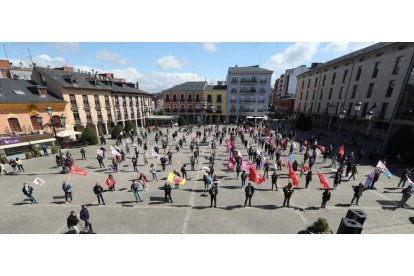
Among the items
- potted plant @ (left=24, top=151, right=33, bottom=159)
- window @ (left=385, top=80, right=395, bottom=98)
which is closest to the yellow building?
window @ (left=385, top=80, right=395, bottom=98)

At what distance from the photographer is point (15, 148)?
69.2 feet

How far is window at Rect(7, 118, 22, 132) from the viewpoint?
21442 mm

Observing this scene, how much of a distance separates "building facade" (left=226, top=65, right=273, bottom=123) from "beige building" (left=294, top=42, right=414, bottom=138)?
10417 millimetres

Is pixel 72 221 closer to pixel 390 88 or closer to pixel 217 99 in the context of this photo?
pixel 390 88

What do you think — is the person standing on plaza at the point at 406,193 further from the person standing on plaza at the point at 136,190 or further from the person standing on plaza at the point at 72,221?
the person standing on plaza at the point at 72,221

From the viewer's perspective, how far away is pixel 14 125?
21.7 meters

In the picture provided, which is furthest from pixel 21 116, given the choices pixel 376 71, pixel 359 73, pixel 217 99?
pixel 359 73

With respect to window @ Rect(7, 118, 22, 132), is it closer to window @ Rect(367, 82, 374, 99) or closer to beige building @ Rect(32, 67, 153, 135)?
beige building @ Rect(32, 67, 153, 135)

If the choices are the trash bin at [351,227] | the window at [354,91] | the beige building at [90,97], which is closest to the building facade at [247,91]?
the window at [354,91]

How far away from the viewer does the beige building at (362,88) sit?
23.5m

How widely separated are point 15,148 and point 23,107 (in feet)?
16.8

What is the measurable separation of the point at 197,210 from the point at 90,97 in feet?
102

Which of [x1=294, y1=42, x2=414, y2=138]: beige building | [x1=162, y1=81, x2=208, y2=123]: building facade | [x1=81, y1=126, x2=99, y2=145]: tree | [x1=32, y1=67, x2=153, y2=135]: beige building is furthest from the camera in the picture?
[x1=162, y1=81, x2=208, y2=123]: building facade

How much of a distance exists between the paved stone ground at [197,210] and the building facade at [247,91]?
111ft
